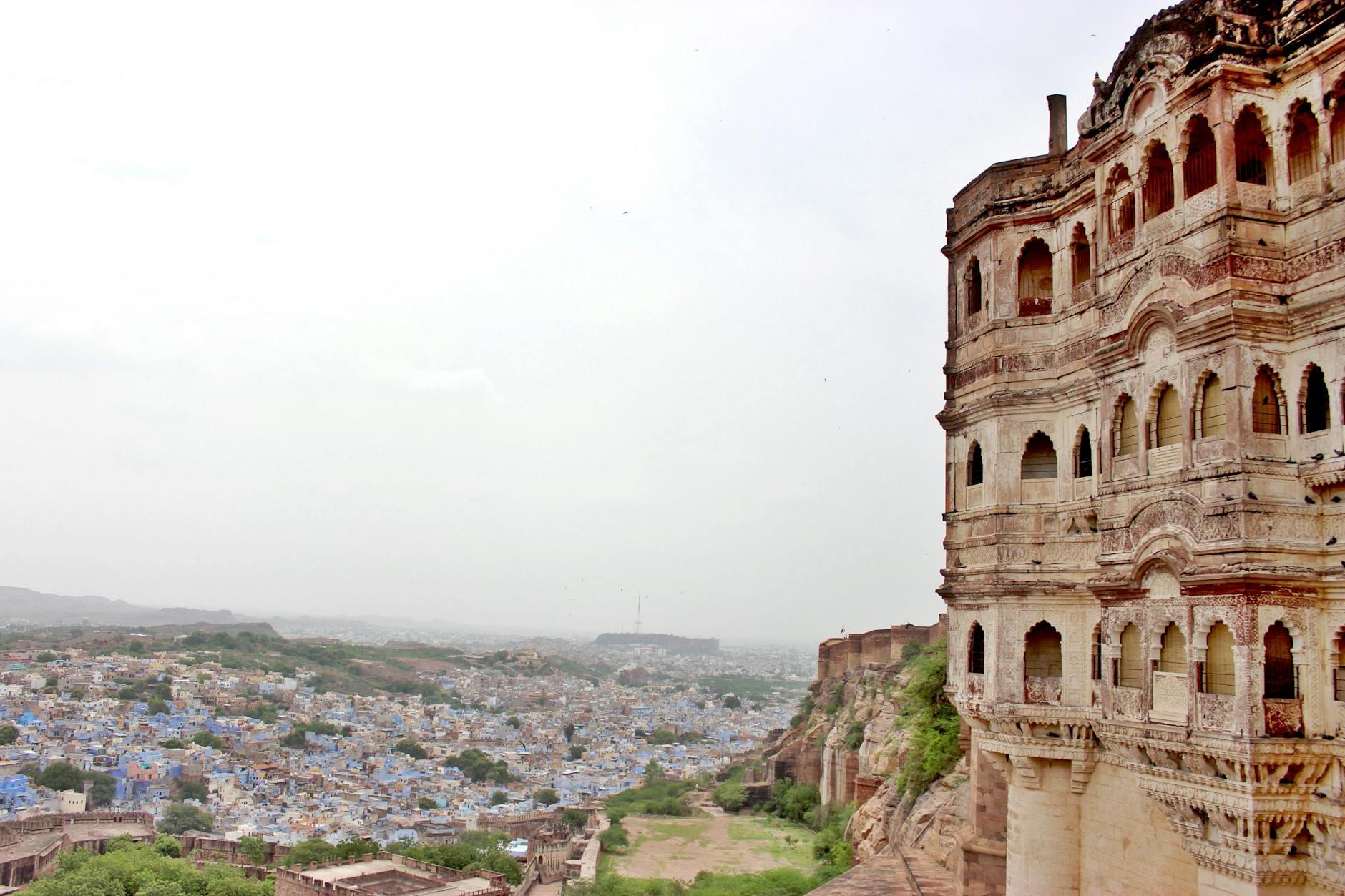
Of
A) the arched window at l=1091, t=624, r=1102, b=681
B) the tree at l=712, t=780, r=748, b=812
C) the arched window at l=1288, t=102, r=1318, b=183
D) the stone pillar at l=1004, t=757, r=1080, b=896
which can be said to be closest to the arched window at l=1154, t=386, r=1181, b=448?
the arched window at l=1288, t=102, r=1318, b=183

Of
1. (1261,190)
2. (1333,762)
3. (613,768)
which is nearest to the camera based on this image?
(1333,762)

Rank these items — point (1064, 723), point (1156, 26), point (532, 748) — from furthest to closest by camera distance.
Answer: point (532, 748) → point (1064, 723) → point (1156, 26)

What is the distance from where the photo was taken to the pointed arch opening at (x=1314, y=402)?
9.80 metres

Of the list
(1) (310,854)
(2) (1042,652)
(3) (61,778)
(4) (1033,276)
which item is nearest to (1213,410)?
(2) (1042,652)

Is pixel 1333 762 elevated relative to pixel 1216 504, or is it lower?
lower

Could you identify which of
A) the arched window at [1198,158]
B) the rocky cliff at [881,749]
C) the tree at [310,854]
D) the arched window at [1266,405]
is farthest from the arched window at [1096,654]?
the tree at [310,854]

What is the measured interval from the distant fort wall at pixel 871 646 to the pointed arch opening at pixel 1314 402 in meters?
24.9

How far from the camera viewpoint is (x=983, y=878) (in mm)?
15273

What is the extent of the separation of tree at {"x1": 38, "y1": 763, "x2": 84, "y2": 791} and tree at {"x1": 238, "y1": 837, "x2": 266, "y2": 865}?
25749mm

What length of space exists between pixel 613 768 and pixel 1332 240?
77058 millimetres

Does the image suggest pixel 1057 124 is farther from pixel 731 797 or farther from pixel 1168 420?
pixel 731 797

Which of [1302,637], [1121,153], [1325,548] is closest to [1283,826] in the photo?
[1302,637]

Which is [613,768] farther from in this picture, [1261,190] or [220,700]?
[1261,190]

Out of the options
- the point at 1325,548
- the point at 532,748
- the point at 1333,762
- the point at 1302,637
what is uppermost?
the point at 1325,548
